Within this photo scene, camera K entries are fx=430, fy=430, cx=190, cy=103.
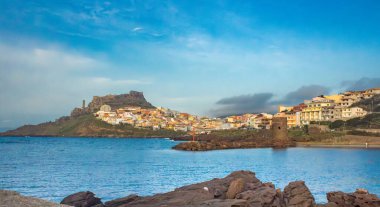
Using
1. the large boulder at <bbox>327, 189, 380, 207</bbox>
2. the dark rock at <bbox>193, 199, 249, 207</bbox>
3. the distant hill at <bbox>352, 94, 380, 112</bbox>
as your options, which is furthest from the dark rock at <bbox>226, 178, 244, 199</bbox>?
the distant hill at <bbox>352, 94, 380, 112</bbox>

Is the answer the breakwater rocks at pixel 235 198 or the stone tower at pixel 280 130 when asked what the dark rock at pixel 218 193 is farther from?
the stone tower at pixel 280 130

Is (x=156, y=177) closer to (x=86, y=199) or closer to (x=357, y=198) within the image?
(x=86, y=199)

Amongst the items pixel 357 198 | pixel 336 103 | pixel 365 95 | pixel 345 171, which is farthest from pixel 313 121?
pixel 357 198

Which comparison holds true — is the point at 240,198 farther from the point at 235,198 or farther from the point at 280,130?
the point at 280,130

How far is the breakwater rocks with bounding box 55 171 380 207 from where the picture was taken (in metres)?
15.5

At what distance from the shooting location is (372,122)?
4097 inches

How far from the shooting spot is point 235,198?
16578 millimetres

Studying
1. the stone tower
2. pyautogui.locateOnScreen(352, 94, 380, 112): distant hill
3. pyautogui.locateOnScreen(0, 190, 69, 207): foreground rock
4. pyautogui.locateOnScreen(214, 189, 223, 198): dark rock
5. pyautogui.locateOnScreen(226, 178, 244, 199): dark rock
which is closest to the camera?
pyautogui.locateOnScreen(0, 190, 69, 207): foreground rock

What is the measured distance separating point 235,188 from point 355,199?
4874mm

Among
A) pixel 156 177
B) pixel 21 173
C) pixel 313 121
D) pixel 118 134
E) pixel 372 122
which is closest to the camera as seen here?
pixel 156 177

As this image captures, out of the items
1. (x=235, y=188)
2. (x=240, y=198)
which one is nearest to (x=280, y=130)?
(x=235, y=188)

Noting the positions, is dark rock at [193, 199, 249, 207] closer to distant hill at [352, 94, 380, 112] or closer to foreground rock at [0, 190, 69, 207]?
foreground rock at [0, 190, 69, 207]

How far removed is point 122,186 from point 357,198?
15154mm

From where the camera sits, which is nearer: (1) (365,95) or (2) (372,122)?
(2) (372,122)
